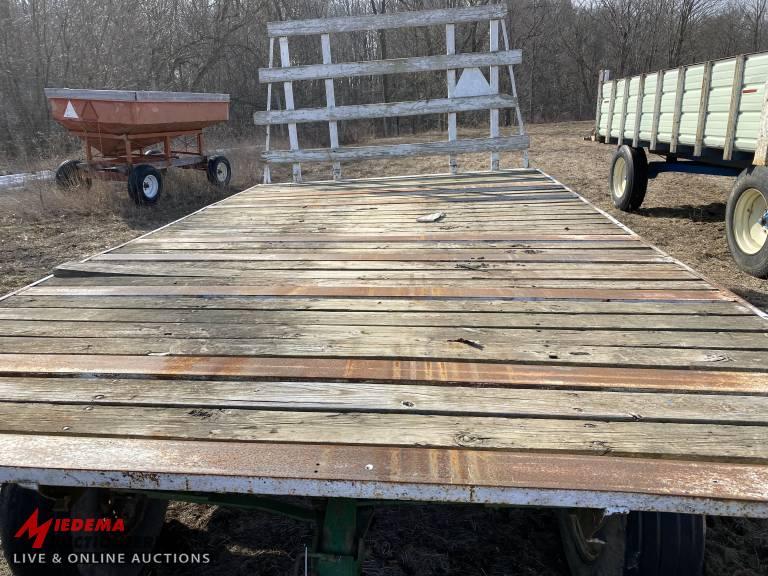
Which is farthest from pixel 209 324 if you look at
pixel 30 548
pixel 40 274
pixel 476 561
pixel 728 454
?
pixel 40 274

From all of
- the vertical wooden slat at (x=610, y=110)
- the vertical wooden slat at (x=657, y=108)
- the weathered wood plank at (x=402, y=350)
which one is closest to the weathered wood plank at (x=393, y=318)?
the weathered wood plank at (x=402, y=350)

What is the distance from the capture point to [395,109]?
6.56 metres

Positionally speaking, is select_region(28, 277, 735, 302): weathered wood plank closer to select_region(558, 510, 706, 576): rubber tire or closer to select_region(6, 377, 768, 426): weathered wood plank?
select_region(6, 377, 768, 426): weathered wood plank

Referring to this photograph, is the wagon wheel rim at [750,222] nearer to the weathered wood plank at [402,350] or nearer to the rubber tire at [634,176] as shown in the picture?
the rubber tire at [634,176]

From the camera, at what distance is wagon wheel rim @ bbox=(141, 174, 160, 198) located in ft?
31.6

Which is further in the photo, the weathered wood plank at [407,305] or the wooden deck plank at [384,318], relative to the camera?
the weathered wood plank at [407,305]

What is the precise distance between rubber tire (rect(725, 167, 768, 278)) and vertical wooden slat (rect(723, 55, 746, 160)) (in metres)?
0.29

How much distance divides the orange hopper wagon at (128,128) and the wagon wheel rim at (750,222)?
870 cm

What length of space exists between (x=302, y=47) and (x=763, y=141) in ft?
67.4

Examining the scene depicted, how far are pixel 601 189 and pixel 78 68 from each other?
1727 cm

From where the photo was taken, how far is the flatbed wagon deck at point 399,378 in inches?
58.1

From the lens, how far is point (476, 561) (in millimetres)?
2480

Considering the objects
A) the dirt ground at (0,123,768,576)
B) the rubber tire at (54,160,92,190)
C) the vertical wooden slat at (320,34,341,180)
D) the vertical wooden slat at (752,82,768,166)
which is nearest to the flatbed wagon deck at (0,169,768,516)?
the dirt ground at (0,123,768,576)

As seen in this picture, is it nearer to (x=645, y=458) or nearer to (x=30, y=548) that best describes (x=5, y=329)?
(x=30, y=548)
